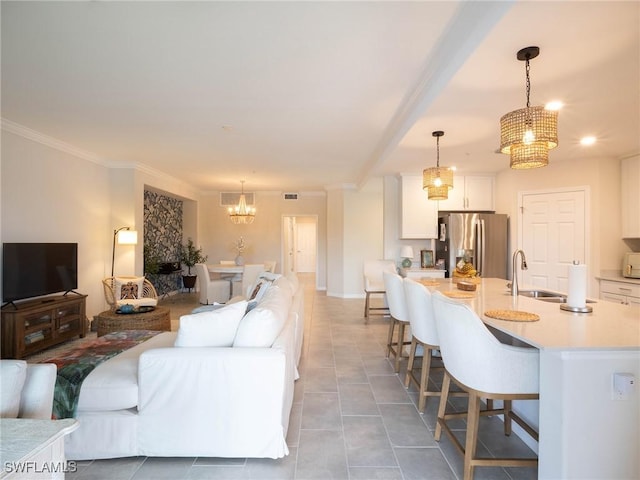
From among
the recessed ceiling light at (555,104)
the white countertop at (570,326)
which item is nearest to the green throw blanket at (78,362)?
the white countertop at (570,326)

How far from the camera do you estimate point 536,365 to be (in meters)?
1.68

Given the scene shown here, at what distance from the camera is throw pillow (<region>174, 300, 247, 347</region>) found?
6.82 feet

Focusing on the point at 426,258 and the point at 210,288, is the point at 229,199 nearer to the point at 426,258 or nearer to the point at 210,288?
the point at 210,288

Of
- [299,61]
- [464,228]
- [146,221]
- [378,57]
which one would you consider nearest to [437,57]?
[378,57]

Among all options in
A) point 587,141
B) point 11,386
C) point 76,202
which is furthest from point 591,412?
point 76,202

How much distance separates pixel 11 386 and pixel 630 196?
20.3 feet

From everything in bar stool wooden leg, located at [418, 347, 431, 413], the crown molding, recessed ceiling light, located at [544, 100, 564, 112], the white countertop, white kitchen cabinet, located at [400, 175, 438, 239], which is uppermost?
the crown molding

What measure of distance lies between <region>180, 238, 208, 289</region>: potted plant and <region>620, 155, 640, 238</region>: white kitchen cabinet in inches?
325

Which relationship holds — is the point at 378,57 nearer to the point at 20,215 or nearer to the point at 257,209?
the point at 20,215

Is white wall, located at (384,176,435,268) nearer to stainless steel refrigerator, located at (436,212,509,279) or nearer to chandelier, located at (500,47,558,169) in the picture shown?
stainless steel refrigerator, located at (436,212,509,279)

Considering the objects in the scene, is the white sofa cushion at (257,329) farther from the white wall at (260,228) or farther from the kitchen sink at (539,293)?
the white wall at (260,228)

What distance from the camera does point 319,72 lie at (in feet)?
8.47

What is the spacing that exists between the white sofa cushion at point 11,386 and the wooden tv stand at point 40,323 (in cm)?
291

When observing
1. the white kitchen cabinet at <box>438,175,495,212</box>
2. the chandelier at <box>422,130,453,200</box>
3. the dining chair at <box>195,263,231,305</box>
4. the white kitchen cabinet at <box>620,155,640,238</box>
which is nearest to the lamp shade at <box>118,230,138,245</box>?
the dining chair at <box>195,263,231,305</box>
